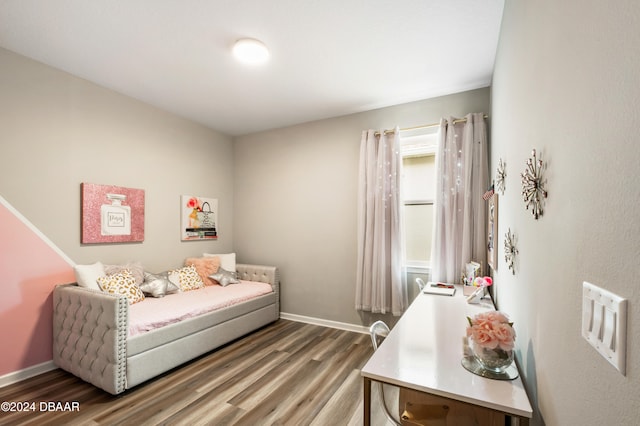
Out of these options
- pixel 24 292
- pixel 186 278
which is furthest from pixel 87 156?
pixel 186 278

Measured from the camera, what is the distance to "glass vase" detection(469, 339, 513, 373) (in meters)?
1.19

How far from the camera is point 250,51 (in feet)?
7.88

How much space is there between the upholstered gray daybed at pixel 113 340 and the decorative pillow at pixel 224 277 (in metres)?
0.76

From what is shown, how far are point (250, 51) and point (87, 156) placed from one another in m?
2.02

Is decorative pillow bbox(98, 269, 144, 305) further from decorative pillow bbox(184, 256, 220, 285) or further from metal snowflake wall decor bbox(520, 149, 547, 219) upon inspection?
metal snowflake wall decor bbox(520, 149, 547, 219)

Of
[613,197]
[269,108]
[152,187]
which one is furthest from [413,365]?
[152,187]

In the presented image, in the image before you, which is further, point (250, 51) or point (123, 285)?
point (123, 285)

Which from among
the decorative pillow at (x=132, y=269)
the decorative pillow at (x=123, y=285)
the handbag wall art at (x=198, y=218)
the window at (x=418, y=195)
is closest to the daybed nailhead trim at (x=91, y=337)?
the decorative pillow at (x=123, y=285)

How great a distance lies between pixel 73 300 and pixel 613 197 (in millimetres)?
3380

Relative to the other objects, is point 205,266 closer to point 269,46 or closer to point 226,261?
point 226,261

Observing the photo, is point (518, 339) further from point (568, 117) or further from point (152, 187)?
point (152, 187)

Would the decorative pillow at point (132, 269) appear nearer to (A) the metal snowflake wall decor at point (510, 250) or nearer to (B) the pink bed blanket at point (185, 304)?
(B) the pink bed blanket at point (185, 304)

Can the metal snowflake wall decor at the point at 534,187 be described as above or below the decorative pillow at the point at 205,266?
above

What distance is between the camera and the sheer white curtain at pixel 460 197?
9.78 ft
